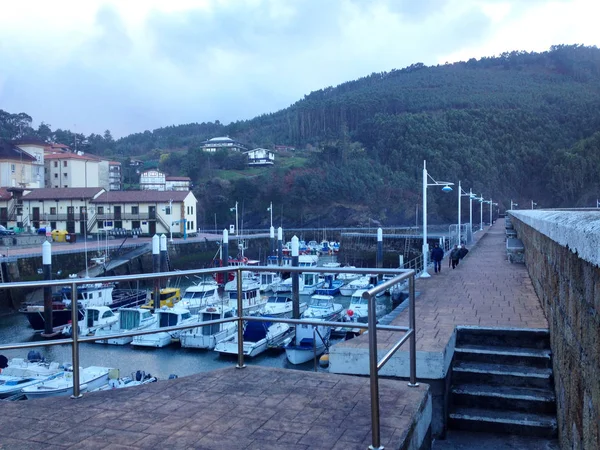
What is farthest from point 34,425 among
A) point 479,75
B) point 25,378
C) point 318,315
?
point 479,75

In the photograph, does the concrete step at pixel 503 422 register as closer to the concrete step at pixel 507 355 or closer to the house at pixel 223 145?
the concrete step at pixel 507 355

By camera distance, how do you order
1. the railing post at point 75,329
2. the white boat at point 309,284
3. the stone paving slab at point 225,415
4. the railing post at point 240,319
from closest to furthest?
the stone paving slab at point 225,415, the railing post at point 75,329, the railing post at point 240,319, the white boat at point 309,284

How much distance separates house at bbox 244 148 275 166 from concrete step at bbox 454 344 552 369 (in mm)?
95280

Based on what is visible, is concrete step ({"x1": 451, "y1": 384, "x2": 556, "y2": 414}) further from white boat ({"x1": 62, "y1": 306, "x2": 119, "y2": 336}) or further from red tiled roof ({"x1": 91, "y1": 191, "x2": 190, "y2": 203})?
red tiled roof ({"x1": 91, "y1": 191, "x2": 190, "y2": 203})

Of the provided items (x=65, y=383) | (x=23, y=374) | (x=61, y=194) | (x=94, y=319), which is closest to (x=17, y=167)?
(x=61, y=194)

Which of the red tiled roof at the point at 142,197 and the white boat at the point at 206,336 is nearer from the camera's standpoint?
the white boat at the point at 206,336

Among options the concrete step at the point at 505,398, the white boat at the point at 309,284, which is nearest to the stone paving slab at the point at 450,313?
the concrete step at the point at 505,398

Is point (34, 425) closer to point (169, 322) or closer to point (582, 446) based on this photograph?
point (582, 446)

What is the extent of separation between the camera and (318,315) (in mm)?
20953

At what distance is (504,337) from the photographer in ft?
21.3

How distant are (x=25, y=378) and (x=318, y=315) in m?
10.5

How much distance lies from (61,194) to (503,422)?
181 ft

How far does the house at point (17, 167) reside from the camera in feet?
188

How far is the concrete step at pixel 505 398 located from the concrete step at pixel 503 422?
0.21 feet
